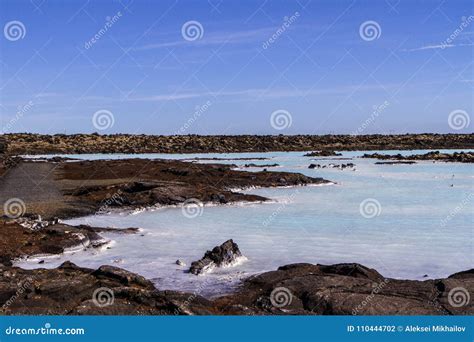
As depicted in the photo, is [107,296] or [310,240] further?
[310,240]

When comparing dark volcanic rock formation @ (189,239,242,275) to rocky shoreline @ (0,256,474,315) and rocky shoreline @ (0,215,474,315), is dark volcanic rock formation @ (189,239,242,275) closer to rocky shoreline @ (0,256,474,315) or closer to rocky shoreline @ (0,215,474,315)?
rocky shoreline @ (0,215,474,315)

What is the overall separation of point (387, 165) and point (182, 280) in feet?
130

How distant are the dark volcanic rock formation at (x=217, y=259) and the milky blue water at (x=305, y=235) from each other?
0.23 m

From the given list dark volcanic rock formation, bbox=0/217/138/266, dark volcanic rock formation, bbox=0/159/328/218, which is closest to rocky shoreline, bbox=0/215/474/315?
dark volcanic rock formation, bbox=0/217/138/266

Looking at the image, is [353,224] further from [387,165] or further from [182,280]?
[387,165]

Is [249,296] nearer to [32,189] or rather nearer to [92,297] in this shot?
[92,297]

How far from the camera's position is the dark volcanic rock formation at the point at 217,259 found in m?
12.4

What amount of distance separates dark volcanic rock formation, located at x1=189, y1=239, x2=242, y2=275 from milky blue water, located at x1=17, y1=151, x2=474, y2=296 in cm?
23

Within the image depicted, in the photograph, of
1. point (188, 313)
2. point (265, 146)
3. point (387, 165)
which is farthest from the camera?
point (265, 146)

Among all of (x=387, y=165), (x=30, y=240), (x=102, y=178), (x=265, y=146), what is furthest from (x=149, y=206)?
(x=265, y=146)

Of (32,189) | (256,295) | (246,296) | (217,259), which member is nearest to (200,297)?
(246,296)

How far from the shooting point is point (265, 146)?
8588cm

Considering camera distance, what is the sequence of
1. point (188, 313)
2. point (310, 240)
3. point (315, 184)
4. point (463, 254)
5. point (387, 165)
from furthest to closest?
point (387, 165) → point (315, 184) → point (310, 240) → point (463, 254) → point (188, 313)

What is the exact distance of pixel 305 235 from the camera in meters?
17.2
